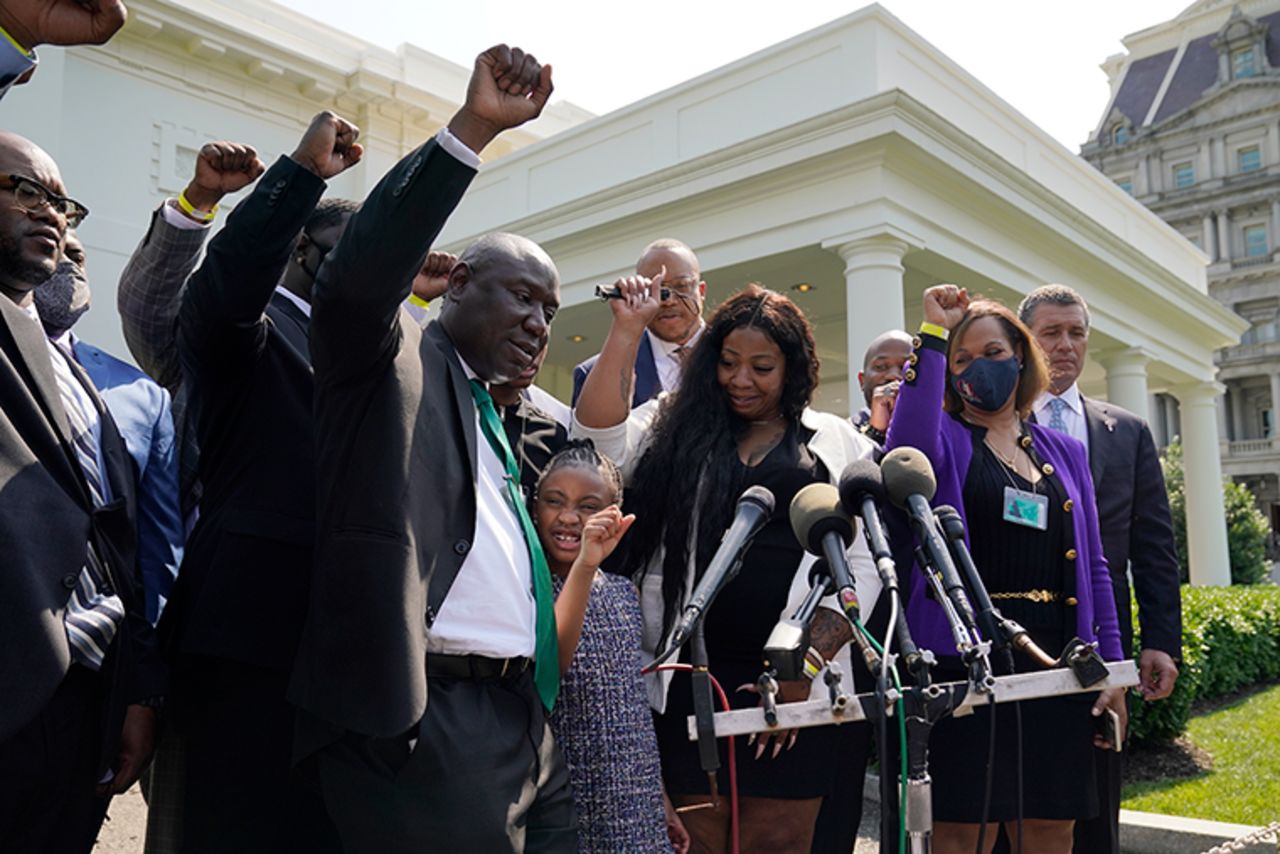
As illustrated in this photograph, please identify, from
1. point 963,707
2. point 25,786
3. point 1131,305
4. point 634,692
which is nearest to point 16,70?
point 25,786

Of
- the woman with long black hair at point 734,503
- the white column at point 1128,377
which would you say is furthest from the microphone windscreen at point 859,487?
the white column at point 1128,377

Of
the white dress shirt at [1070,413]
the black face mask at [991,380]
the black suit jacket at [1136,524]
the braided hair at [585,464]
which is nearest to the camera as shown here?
the braided hair at [585,464]

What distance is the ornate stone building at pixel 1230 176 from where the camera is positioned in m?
50.7

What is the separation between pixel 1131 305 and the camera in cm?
1531

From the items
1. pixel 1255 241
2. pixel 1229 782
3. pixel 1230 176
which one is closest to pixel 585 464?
pixel 1229 782

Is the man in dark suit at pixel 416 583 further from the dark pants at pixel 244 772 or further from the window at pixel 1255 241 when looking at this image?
the window at pixel 1255 241

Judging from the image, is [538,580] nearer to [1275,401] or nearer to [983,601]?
[983,601]

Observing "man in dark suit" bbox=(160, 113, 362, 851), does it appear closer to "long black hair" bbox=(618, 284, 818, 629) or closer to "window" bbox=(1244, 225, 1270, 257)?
"long black hair" bbox=(618, 284, 818, 629)

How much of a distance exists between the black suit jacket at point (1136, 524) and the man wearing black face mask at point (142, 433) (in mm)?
3342

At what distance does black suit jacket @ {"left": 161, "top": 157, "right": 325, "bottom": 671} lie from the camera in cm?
221

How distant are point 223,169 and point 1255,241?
197 ft

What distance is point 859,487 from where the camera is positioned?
2.08m

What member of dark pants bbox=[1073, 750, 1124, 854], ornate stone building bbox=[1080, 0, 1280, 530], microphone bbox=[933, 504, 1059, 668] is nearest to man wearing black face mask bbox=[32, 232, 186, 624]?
microphone bbox=[933, 504, 1059, 668]

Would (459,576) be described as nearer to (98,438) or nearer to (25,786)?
(25,786)
